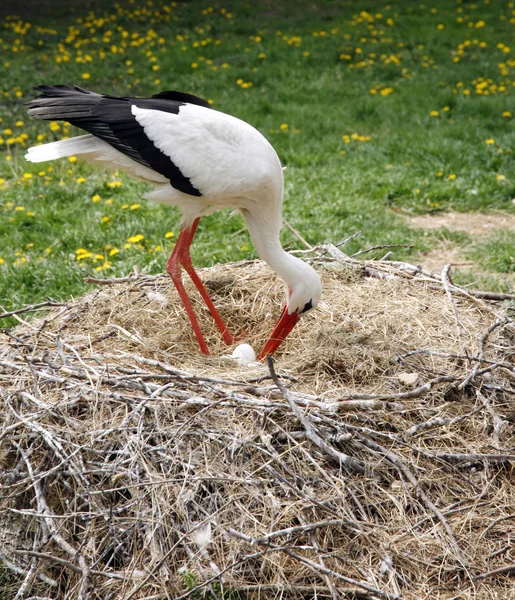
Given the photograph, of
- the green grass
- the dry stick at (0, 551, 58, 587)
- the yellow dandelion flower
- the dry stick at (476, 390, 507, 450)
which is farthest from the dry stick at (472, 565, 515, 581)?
the yellow dandelion flower

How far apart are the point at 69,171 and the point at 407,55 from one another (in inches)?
238

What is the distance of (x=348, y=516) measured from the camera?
292 cm

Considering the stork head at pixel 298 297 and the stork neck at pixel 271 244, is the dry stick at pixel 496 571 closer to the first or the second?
the stork head at pixel 298 297

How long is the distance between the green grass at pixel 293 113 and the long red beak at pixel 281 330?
147cm

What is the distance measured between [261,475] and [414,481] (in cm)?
60

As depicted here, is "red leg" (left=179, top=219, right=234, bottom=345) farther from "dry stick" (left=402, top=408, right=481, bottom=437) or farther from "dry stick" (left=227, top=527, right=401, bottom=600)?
"dry stick" (left=227, top=527, right=401, bottom=600)

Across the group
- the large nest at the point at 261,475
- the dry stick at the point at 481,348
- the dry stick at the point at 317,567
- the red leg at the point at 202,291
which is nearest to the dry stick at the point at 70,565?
the large nest at the point at 261,475

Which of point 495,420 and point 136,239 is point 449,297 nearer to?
point 495,420

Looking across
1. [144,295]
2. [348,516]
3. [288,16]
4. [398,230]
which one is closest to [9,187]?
[144,295]

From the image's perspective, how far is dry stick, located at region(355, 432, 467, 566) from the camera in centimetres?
285

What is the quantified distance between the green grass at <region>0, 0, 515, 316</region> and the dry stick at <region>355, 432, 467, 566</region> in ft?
8.82

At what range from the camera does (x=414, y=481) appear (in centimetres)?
303

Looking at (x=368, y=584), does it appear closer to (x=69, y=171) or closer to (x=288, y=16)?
(x=69, y=171)

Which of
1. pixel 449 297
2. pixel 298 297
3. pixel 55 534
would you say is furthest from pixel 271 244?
pixel 55 534
